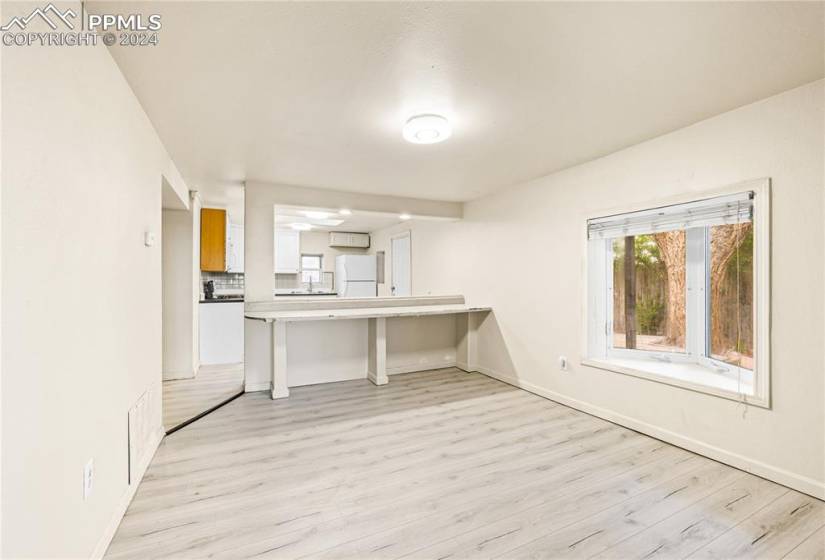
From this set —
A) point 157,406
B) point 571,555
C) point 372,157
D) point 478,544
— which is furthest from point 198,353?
point 571,555

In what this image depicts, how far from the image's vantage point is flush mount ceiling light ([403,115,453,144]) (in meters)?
2.41

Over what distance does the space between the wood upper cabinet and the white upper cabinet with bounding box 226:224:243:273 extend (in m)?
0.71

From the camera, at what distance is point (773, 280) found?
228 cm

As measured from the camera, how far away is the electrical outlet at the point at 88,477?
4.91 feet

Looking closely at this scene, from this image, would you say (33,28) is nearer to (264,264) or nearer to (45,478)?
(45,478)

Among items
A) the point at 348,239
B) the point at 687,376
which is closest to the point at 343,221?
the point at 348,239

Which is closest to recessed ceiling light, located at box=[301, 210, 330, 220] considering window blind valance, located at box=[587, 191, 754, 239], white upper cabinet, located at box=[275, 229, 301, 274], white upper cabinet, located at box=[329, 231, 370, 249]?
white upper cabinet, located at box=[275, 229, 301, 274]

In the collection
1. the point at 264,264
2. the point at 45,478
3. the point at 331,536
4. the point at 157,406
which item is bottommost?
the point at 331,536

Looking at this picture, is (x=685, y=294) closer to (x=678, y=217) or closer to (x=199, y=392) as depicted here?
(x=678, y=217)

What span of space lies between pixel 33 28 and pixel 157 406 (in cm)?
246

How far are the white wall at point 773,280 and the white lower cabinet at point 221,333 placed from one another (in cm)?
363

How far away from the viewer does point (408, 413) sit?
346cm

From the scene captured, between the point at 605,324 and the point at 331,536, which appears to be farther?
the point at 605,324

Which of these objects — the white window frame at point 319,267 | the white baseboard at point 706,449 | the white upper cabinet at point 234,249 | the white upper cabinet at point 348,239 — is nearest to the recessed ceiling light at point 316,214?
the white upper cabinet at point 234,249
